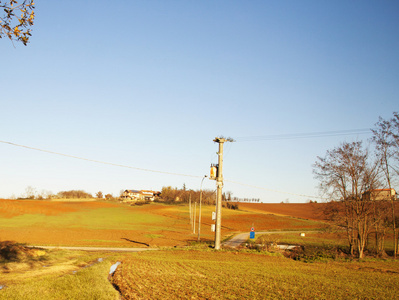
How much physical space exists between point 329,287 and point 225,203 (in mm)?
118971

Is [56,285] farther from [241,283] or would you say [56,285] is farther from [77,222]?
[77,222]

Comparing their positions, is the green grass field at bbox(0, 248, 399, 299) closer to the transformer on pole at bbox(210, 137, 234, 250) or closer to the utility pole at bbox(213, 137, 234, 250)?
the utility pole at bbox(213, 137, 234, 250)

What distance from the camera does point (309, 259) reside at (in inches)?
1095

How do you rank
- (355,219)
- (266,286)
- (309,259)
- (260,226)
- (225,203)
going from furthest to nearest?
(225,203) < (260,226) < (355,219) < (309,259) < (266,286)

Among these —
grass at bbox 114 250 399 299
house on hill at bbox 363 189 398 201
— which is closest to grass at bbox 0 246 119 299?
grass at bbox 114 250 399 299

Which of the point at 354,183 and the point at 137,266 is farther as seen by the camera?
the point at 354,183

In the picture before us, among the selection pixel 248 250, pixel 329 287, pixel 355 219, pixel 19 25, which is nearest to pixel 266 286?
pixel 329 287

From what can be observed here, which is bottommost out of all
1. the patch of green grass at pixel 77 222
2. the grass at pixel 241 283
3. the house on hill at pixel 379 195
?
the patch of green grass at pixel 77 222

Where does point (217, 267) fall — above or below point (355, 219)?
Answer: below

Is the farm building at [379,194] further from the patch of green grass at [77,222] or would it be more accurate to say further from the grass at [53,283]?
the patch of green grass at [77,222]

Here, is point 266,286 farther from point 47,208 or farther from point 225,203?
point 225,203

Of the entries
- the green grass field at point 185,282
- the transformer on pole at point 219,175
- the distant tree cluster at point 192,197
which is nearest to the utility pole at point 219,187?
the transformer on pole at point 219,175

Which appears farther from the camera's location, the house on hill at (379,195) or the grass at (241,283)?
the house on hill at (379,195)

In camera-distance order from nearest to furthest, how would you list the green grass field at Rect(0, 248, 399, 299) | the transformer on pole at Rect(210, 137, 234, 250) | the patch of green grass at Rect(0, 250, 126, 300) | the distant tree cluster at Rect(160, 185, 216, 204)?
1. the patch of green grass at Rect(0, 250, 126, 300)
2. the green grass field at Rect(0, 248, 399, 299)
3. the transformer on pole at Rect(210, 137, 234, 250)
4. the distant tree cluster at Rect(160, 185, 216, 204)
